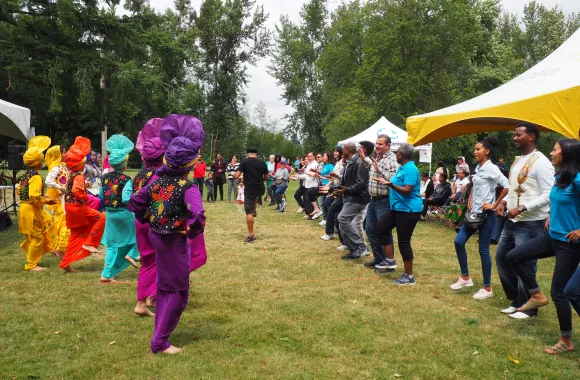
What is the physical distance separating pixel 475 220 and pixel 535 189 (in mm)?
995

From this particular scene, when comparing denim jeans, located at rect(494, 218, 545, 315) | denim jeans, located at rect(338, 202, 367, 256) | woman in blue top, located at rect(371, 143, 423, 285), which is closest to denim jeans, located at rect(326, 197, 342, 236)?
denim jeans, located at rect(338, 202, 367, 256)

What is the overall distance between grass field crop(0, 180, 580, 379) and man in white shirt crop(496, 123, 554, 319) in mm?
875

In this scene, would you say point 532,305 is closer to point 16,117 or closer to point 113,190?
point 113,190

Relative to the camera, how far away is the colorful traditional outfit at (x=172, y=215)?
405 centimetres

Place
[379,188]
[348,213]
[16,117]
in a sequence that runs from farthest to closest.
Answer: [16,117] < [348,213] < [379,188]

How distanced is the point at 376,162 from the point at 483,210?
2014mm

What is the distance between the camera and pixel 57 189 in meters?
7.77

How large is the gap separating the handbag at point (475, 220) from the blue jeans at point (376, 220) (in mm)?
1495

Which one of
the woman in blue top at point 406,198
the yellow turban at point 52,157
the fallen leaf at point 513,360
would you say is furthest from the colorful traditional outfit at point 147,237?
the fallen leaf at point 513,360

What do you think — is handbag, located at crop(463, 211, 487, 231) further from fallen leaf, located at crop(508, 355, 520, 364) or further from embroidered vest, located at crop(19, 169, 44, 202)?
embroidered vest, located at crop(19, 169, 44, 202)

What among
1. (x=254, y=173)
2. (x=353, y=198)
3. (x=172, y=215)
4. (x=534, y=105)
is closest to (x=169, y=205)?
(x=172, y=215)

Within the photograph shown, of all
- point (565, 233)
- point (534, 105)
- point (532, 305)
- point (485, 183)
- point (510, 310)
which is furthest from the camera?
point (534, 105)

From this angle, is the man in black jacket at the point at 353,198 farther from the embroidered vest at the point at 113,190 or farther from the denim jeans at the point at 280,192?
the denim jeans at the point at 280,192

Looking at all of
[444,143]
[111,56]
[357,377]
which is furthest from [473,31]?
[357,377]
